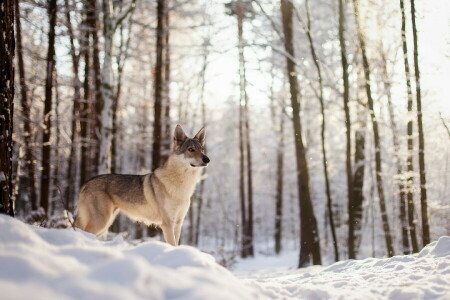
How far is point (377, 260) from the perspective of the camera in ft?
16.7

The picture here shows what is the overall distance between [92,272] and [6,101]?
8.09ft

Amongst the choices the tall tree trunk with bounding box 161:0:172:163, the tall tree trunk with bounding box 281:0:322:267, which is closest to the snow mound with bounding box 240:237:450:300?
the tall tree trunk with bounding box 281:0:322:267

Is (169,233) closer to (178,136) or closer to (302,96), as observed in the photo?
(178,136)

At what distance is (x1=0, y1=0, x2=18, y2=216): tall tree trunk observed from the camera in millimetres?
3565

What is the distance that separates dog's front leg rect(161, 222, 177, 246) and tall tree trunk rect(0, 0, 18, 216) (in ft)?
8.45

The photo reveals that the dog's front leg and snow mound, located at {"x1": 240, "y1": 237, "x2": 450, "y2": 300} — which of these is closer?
snow mound, located at {"x1": 240, "y1": 237, "x2": 450, "y2": 300}

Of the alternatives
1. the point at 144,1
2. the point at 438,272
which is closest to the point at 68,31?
the point at 144,1

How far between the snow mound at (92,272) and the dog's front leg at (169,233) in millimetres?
3151

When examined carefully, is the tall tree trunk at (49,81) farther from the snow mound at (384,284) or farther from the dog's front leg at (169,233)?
the snow mound at (384,284)

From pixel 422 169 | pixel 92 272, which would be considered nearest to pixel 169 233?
pixel 92 272

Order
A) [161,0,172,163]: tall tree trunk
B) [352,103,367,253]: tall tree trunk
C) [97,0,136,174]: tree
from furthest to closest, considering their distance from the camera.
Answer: [161,0,172,163]: tall tree trunk
[352,103,367,253]: tall tree trunk
[97,0,136,174]: tree

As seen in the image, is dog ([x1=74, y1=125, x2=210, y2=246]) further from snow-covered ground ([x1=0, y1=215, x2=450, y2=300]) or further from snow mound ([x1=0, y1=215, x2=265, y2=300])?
snow mound ([x1=0, y1=215, x2=265, y2=300])

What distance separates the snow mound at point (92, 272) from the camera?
6.05 ft

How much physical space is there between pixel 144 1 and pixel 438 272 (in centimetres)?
1503
